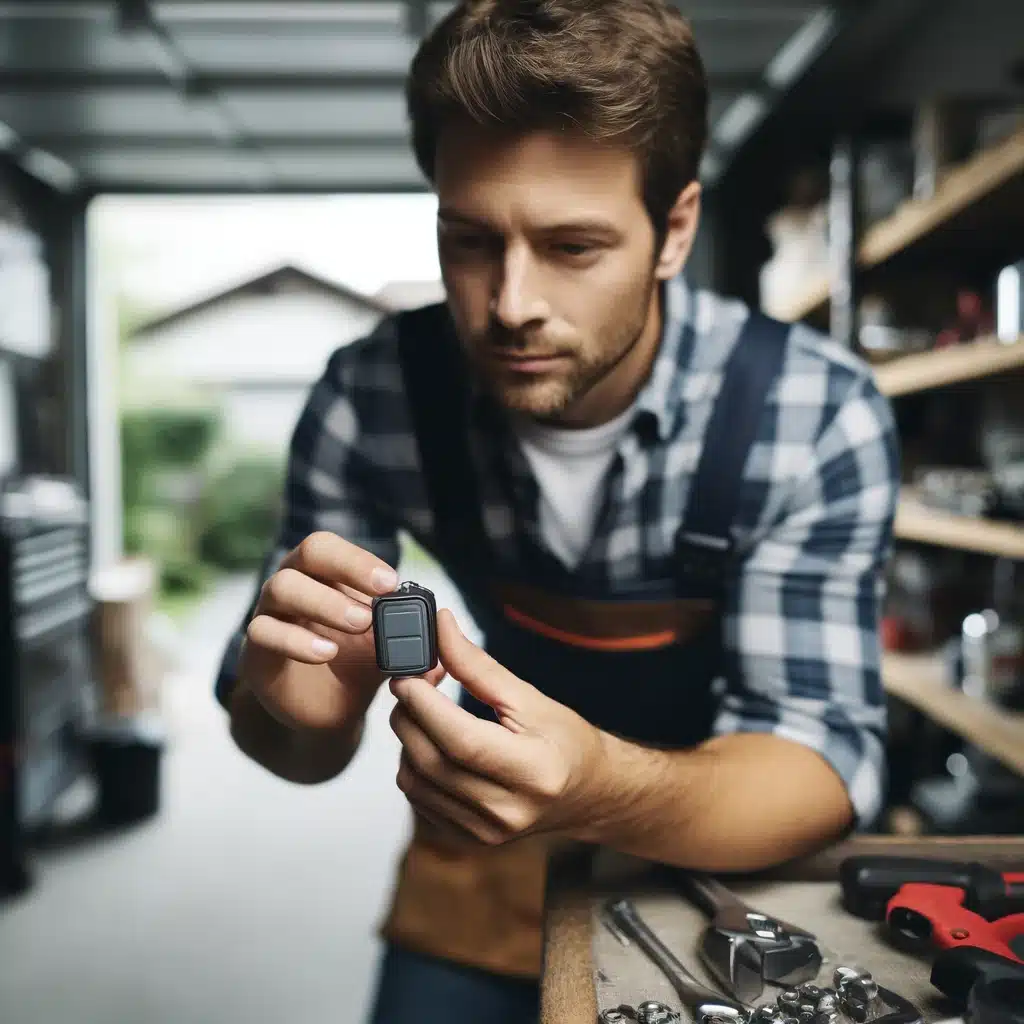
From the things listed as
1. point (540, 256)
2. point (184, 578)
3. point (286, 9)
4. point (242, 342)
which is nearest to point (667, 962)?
point (540, 256)

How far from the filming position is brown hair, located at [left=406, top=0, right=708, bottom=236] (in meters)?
0.62

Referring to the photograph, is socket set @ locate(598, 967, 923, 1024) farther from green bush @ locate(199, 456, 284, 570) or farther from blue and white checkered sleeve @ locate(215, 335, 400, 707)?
green bush @ locate(199, 456, 284, 570)

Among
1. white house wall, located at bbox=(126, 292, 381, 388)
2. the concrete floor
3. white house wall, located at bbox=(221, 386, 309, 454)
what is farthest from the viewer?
white house wall, located at bbox=(221, 386, 309, 454)

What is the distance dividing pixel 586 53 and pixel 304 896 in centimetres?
197

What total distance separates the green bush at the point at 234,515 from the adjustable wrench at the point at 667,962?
424 centimetres

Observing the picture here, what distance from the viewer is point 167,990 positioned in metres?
1.86

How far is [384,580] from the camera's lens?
0.44m

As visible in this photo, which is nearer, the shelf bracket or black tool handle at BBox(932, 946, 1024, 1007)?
black tool handle at BBox(932, 946, 1024, 1007)

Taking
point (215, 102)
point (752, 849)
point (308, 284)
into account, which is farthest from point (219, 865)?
point (308, 284)

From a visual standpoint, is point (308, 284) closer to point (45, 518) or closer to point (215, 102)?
point (215, 102)

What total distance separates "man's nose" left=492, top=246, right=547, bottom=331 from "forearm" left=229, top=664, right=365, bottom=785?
0.27 metres

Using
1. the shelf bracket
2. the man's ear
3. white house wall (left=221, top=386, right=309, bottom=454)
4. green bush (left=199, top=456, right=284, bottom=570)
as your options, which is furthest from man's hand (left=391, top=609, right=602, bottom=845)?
green bush (left=199, top=456, right=284, bottom=570)

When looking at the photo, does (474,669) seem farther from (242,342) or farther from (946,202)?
(242,342)

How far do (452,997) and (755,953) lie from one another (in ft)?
1.33
